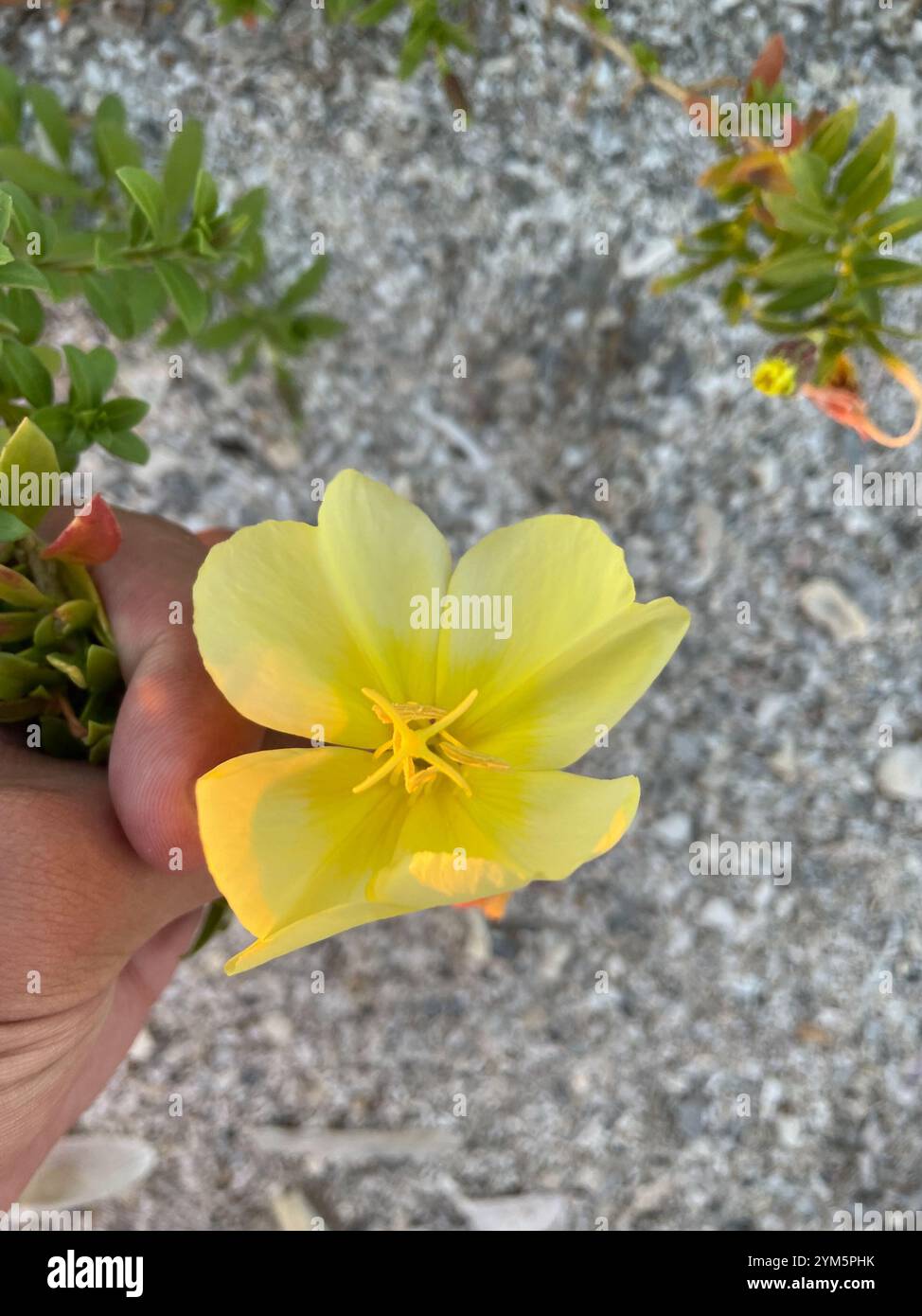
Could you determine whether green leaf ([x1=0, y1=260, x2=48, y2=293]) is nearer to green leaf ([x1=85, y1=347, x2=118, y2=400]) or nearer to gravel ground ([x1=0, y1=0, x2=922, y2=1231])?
green leaf ([x1=85, y1=347, x2=118, y2=400])

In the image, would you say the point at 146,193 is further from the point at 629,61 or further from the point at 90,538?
the point at 629,61

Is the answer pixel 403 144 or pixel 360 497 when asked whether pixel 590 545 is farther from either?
pixel 403 144

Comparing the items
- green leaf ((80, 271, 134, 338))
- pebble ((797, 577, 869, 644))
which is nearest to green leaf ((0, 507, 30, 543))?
green leaf ((80, 271, 134, 338))

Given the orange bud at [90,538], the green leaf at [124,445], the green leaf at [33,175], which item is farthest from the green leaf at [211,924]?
the green leaf at [33,175]

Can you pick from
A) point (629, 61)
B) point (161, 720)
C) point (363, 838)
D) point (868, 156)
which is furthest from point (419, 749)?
point (629, 61)
